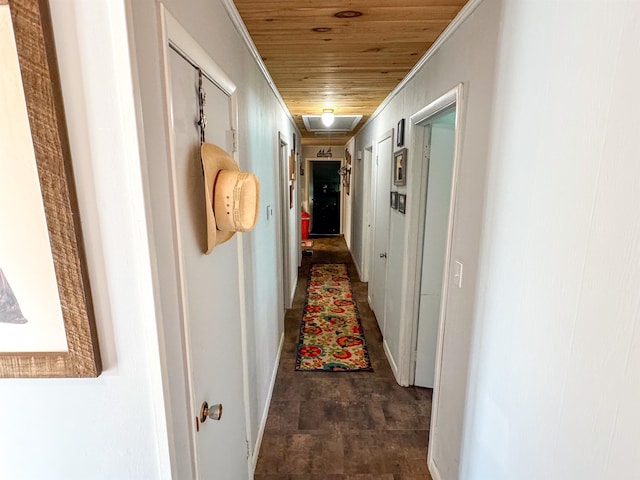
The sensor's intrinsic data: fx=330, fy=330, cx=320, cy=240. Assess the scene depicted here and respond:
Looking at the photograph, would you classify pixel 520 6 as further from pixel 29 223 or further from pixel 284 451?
pixel 284 451

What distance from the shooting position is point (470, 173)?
1.40m

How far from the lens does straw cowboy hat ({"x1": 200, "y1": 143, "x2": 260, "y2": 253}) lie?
39.5 inches

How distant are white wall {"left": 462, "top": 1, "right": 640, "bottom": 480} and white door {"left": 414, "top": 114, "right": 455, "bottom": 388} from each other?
1.01 metres

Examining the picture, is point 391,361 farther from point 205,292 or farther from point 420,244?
point 205,292

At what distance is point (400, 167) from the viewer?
2512 mm

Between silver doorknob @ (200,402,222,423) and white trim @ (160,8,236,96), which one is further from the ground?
white trim @ (160,8,236,96)

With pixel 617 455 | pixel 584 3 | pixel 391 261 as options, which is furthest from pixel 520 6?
pixel 391 261

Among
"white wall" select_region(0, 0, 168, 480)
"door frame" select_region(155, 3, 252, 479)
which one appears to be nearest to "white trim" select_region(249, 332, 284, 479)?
"door frame" select_region(155, 3, 252, 479)

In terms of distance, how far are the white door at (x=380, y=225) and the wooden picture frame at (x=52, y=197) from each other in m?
2.57

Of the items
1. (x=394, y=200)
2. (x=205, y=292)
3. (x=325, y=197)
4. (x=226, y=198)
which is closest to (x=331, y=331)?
(x=394, y=200)

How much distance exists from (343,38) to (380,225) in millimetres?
2050

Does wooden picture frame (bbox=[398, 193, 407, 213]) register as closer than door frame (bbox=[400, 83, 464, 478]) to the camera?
No

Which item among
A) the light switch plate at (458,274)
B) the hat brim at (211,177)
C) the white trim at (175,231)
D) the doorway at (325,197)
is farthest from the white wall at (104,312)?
the doorway at (325,197)

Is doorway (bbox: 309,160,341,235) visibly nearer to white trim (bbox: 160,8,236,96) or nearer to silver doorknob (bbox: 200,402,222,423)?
white trim (bbox: 160,8,236,96)
